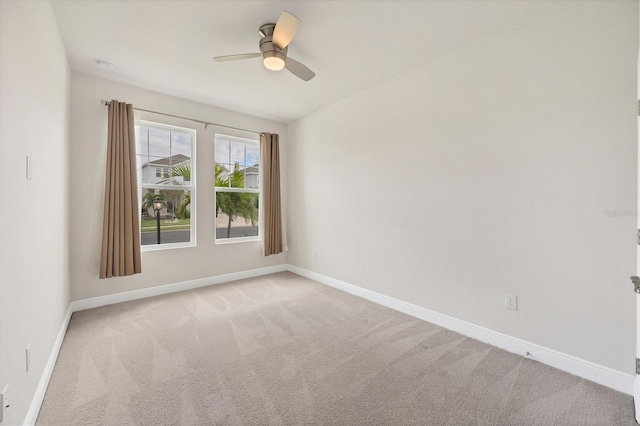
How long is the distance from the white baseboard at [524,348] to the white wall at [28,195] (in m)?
3.01

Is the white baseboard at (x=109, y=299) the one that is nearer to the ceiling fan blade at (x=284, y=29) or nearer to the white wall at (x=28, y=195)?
the white wall at (x=28, y=195)

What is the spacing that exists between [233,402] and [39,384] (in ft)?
3.90

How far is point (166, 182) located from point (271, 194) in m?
1.56

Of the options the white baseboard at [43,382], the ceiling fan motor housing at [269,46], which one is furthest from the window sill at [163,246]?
the ceiling fan motor housing at [269,46]

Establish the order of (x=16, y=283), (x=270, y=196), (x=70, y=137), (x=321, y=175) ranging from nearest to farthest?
(x=16, y=283)
(x=70, y=137)
(x=321, y=175)
(x=270, y=196)

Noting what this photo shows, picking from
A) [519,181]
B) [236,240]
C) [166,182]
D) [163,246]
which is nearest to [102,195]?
[166,182]

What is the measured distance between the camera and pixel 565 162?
208cm

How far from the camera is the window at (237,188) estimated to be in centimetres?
443

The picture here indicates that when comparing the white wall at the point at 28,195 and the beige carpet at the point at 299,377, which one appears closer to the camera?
the white wall at the point at 28,195

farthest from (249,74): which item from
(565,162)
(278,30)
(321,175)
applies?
(565,162)

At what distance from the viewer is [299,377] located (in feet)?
6.59

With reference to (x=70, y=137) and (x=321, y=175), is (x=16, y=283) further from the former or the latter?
(x=321, y=175)

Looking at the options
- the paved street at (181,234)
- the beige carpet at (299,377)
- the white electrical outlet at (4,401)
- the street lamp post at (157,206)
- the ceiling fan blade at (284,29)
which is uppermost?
the ceiling fan blade at (284,29)

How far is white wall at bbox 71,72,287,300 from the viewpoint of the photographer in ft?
10.5
